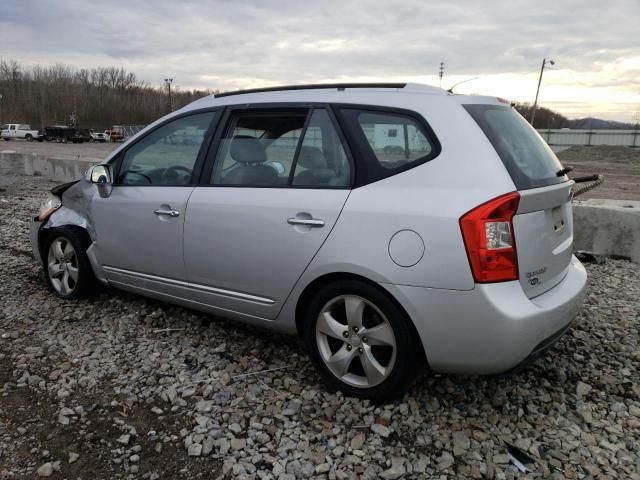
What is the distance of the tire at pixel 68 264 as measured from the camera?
4.32 meters

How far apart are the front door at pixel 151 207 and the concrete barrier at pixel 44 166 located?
31.1 ft

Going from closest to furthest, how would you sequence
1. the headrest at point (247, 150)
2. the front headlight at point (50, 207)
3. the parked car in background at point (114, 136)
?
the headrest at point (247, 150)
the front headlight at point (50, 207)
the parked car in background at point (114, 136)

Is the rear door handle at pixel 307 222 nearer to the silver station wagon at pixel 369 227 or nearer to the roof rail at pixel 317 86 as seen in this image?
the silver station wagon at pixel 369 227

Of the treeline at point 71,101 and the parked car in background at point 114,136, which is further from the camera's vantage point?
the treeline at point 71,101

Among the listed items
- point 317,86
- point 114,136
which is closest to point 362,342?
point 317,86

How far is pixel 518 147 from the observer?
2.79 metres

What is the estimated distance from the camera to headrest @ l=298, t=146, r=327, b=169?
10.0ft

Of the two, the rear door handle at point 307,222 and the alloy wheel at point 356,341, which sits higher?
the rear door handle at point 307,222

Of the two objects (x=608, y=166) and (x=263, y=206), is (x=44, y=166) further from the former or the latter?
(x=608, y=166)

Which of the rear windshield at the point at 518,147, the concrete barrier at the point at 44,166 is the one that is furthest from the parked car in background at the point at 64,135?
the rear windshield at the point at 518,147

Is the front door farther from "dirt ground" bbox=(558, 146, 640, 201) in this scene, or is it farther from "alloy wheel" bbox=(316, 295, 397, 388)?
"dirt ground" bbox=(558, 146, 640, 201)

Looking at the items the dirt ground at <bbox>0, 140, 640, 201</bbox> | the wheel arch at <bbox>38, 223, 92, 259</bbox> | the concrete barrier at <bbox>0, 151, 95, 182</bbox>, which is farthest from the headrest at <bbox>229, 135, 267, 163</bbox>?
the dirt ground at <bbox>0, 140, 640, 201</bbox>

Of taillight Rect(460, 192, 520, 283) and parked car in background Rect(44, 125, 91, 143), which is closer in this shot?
taillight Rect(460, 192, 520, 283)

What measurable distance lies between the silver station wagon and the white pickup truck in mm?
71586
